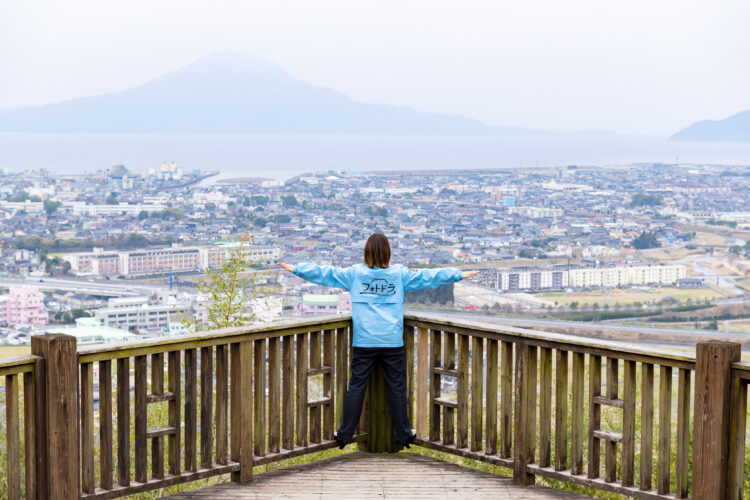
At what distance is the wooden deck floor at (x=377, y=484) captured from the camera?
15.9 ft

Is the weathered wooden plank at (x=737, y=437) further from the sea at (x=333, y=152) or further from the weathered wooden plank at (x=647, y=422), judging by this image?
the sea at (x=333, y=152)

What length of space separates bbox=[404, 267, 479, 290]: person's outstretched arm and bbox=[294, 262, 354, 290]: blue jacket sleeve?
35 cm

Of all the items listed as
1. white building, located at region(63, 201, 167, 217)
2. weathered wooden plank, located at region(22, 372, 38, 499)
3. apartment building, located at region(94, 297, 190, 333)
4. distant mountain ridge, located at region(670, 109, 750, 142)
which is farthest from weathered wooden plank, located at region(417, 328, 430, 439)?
distant mountain ridge, located at region(670, 109, 750, 142)

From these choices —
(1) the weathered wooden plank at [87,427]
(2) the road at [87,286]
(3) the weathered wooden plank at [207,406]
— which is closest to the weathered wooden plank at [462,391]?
(3) the weathered wooden plank at [207,406]

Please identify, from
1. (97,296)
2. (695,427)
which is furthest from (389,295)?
(97,296)

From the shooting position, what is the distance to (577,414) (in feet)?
15.5

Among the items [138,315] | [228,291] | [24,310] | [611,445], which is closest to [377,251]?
[611,445]

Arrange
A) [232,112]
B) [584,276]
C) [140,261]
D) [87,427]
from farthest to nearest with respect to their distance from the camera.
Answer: [232,112] → [584,276] → [140,261] → [87,427]

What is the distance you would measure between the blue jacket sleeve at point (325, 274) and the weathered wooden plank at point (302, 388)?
34cm

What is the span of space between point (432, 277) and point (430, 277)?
0.02 metres

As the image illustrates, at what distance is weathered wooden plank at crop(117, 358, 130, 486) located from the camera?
438 cm

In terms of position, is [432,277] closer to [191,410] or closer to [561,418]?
[561,418]

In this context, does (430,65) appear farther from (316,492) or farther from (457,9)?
(316,492)

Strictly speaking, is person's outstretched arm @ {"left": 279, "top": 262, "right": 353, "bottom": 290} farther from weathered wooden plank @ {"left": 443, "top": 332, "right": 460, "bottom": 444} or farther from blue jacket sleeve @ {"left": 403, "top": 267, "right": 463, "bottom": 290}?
weathered wooden plank @ {"left": 443, "top": 332, "right": 460, "bottom": 444}
